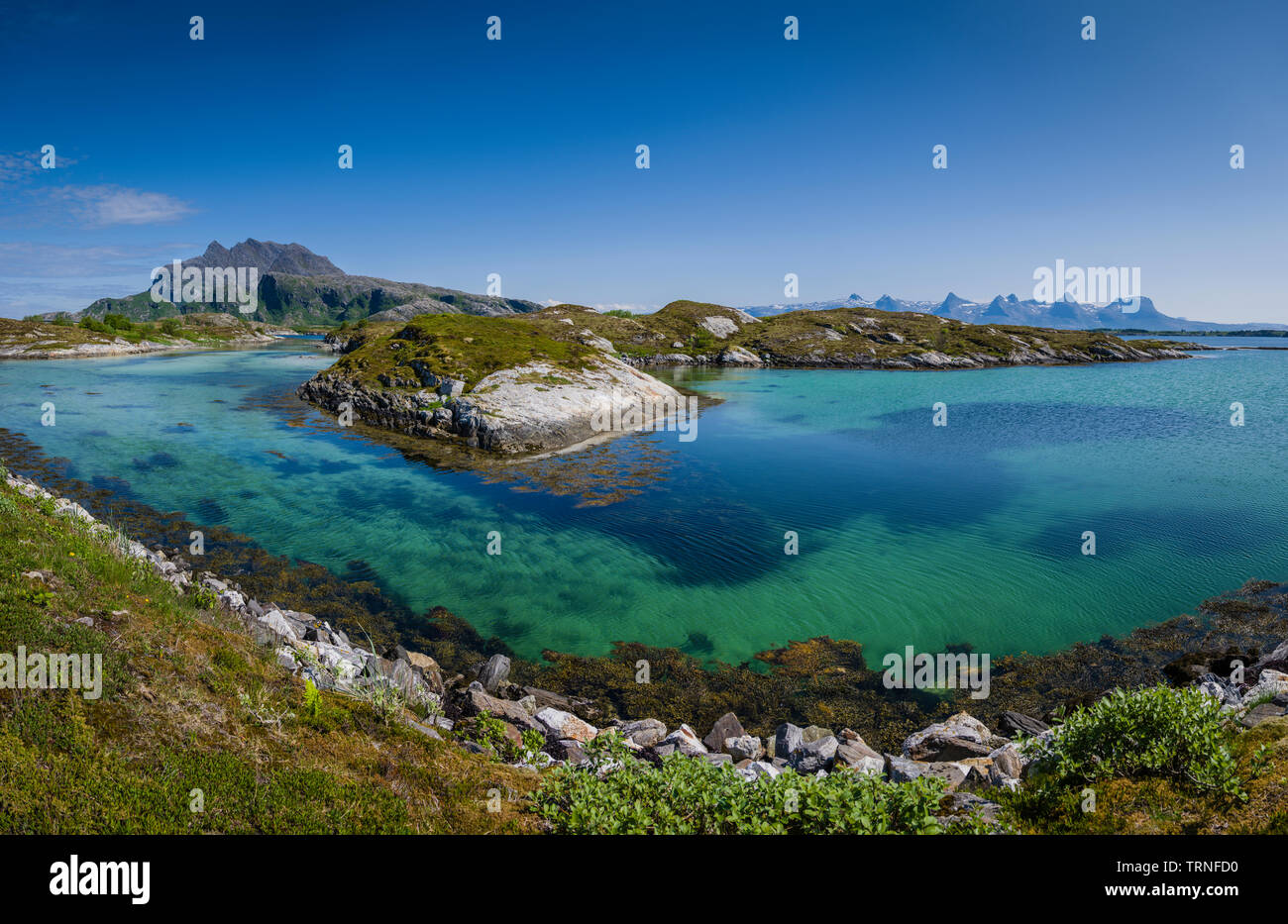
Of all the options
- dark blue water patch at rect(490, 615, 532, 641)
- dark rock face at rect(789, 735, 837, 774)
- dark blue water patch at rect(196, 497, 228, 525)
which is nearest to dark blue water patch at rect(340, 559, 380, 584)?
dark blue water patch at rect(490, 615, 532, 641)

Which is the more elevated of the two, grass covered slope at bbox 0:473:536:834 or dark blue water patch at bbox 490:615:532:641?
grass covered slope at bbox 0:473:536:834

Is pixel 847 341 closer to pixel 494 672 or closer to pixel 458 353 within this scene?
pixel 458 353

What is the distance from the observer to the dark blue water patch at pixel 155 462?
42625 millimetres

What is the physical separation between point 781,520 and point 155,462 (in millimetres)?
47969

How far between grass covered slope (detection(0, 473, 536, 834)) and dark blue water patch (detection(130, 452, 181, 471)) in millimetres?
36278

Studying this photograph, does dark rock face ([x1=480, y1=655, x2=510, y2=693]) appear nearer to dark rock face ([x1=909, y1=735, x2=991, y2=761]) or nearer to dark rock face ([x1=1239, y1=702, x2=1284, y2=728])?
dark rock face ([x1=909, y1=735, x2=991, y2=761])

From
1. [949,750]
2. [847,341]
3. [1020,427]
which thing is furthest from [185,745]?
[847,341]

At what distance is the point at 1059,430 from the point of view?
195 ft

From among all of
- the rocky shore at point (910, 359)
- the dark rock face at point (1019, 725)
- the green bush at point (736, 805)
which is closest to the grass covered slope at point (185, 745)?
the green bush at point (736, 805)

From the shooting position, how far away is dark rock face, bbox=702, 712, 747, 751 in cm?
1506

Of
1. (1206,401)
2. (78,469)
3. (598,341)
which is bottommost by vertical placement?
(78,469)
